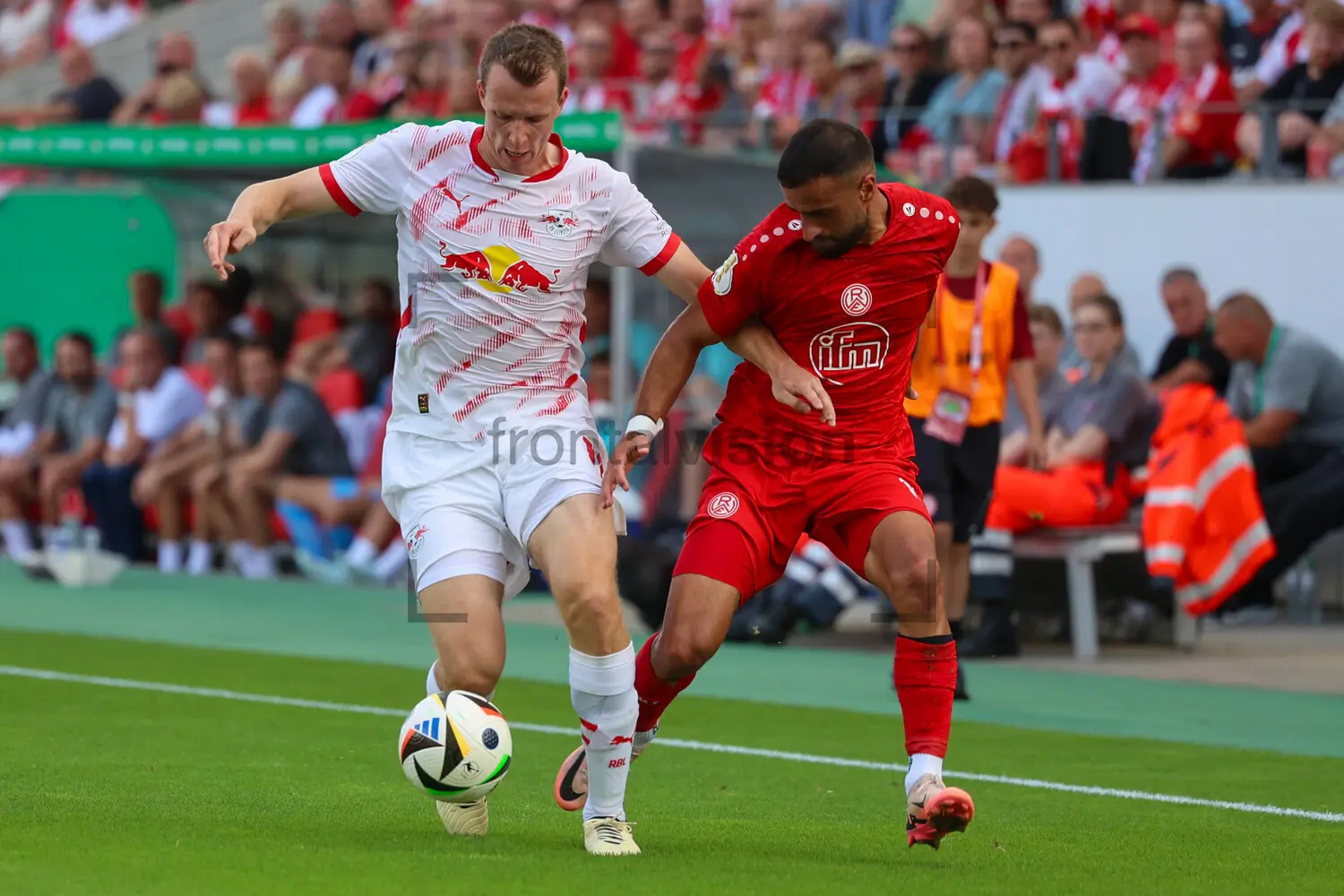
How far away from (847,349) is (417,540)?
56.7 inches

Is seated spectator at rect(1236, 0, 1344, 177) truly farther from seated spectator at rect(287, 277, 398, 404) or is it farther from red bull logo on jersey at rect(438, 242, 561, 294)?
red bull logo on jersey at rect(438, 242, 561, 294)

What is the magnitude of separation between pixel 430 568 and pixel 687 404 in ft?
29.2

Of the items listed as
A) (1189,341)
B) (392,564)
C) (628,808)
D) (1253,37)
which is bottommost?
(392,564)

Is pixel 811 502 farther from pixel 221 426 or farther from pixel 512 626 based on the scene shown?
pixel 221 426

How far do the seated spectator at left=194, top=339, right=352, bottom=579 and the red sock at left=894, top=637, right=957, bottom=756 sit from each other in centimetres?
1076

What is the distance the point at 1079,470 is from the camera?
12273 millimetres

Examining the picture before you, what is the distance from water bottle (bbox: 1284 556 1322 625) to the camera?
536 inches

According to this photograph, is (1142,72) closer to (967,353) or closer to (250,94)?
(967,353)

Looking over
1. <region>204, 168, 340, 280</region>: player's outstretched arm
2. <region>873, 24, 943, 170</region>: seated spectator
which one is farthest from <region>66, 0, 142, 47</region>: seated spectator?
A: <region>204, 168, 340, 280</region>: player's outstretched arm

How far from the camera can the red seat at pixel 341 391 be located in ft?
55.2

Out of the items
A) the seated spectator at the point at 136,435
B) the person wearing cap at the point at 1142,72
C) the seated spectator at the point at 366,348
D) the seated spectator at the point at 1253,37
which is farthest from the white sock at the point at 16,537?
the seated spectator at the point at 1253,37

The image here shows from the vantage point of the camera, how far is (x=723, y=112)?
49.3 ft

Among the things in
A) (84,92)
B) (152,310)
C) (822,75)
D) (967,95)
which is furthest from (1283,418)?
(84,92)

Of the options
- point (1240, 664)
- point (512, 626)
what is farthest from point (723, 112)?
point (1240, 664)
